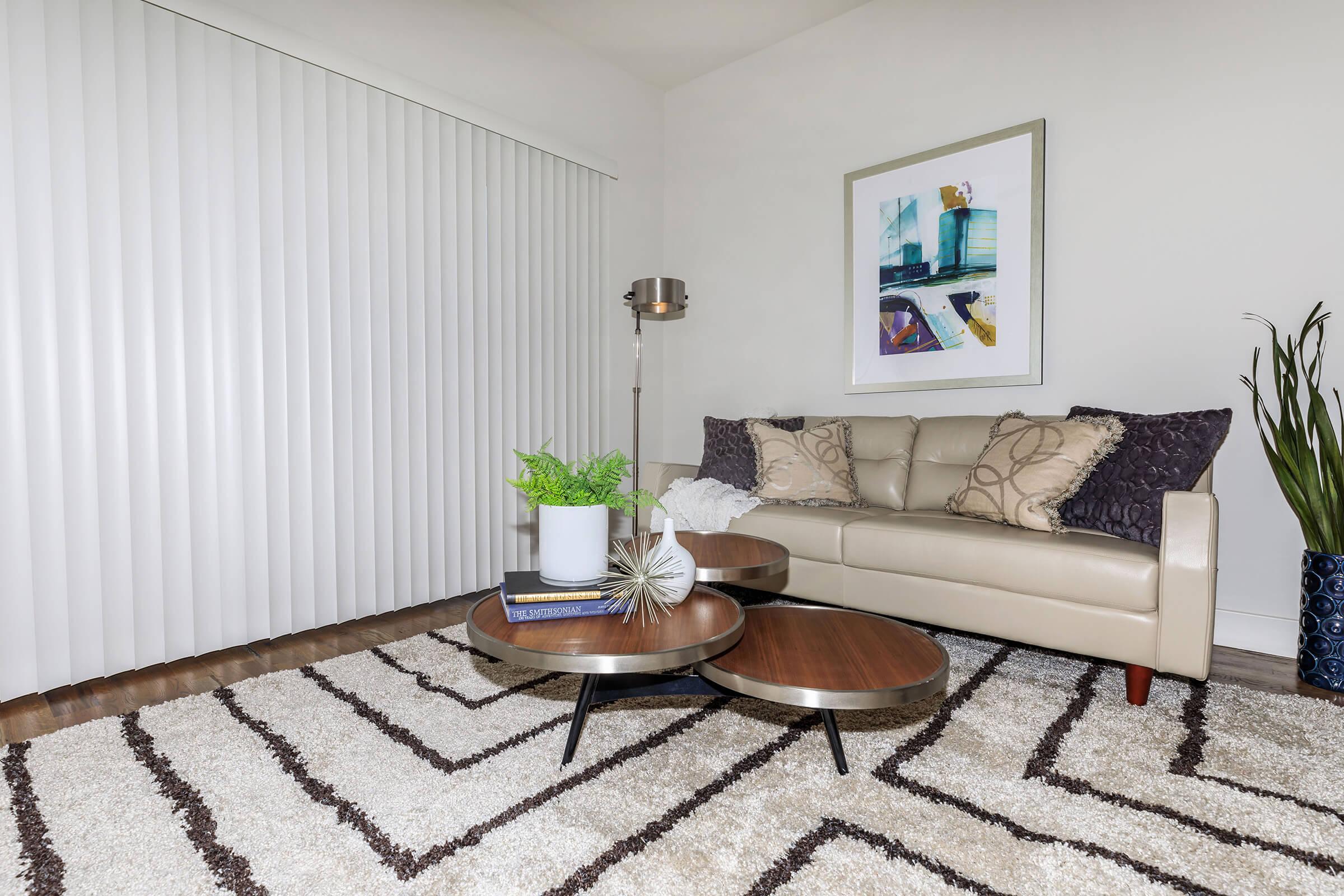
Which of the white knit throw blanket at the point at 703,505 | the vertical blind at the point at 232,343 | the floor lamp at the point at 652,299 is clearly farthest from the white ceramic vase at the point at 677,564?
the floor lamp at the point at 652,299

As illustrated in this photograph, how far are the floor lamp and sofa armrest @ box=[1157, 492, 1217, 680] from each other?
7.66 feet

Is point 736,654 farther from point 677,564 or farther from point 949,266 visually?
point 949,266

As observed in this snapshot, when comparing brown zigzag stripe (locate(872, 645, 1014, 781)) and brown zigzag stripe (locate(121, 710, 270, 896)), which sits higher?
brown zigzag stripe (locate(121, 710, 270, 896))

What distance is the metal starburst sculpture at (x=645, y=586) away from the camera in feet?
5.00

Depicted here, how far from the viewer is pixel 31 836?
4.29 feet

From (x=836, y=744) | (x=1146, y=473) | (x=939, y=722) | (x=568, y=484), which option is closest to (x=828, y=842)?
(x=836, y=744)

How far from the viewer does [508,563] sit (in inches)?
136

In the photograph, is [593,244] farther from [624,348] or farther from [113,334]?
[113,334]

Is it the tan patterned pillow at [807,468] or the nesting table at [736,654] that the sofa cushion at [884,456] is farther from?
the nesting table at [736,654]

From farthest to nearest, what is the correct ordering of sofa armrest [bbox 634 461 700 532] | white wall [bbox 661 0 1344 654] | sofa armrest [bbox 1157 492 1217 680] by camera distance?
sofa armrest [bbox 634 461 700 532] < white wall [bbox 661 0 1344 654] < sofa armrest [bbox 1157 492 1217 680]

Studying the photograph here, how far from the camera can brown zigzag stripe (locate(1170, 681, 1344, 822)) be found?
4.66 feet

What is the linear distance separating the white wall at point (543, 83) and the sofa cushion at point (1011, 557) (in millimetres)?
1962

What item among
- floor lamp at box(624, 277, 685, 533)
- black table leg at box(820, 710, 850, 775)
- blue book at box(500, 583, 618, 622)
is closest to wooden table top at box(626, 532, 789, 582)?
blue book at box(500, 583, 618, 622)

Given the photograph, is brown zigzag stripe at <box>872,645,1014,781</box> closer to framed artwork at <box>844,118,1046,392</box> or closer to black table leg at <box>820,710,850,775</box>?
black table leg at <box>820,710,850,775</box>
